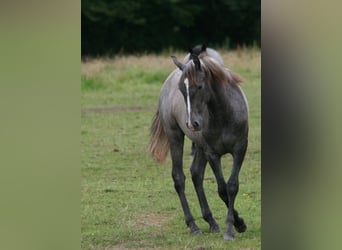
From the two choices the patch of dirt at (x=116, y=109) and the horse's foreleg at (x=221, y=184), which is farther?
the patch of dirt at (x=116, y=109)

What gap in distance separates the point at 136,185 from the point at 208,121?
2358mm

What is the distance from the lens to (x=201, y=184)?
5758 mm

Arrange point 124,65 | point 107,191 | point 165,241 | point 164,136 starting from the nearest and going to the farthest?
1. point 165,241
2. point 164,136
3. point 107,191
4. point 124,65

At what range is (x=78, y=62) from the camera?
70.0 inches

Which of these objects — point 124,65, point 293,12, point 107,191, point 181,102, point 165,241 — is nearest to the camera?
point 293,12

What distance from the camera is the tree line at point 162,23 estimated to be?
82.9 ft

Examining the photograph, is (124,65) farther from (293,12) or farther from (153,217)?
(293,12)

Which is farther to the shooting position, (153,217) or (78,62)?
(153,217)

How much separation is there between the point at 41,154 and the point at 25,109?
0.35 feet

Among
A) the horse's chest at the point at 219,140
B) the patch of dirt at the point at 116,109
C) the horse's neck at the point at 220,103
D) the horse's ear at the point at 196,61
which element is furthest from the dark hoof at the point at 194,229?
the patch of dirt at the point at 116,109

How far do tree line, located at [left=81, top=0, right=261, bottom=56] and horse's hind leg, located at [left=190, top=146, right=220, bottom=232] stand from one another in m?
19.2

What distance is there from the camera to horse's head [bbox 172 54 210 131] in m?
4.87

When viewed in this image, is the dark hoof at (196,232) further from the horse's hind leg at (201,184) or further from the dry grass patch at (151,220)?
the dry grass patch at (151,220)

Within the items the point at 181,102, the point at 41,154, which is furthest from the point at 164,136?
the point at 41,154
